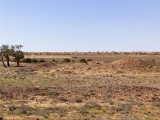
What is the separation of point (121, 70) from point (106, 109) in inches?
1115

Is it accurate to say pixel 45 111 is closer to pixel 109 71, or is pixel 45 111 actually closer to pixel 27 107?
pixel 27 107

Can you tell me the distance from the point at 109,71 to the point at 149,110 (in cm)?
2790

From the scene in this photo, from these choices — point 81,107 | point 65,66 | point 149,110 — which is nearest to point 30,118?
point 81,107

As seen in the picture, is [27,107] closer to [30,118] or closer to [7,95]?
[30,118]

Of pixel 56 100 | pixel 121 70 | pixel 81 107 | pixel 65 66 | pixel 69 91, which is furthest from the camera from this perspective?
pixel 65 66

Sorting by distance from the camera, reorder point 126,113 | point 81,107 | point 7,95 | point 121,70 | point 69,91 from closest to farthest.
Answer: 1. point 126,113
2. point 81,107
3. point 7,95
4. point 69,91
5. point 121,70

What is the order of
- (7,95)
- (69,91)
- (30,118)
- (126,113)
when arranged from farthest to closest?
(69,91), (7,95), (126,113), (30,118)

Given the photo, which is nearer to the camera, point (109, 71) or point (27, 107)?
point (27, 107)

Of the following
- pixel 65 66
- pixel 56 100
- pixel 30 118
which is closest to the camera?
pixel 30 118

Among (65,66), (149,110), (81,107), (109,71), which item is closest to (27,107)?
(81,107)

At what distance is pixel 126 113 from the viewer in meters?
18.0

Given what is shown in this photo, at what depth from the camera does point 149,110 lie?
18969 mm

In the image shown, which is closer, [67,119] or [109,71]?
[67,119]

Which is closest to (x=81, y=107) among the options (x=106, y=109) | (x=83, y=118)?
(x=106, y=109)
